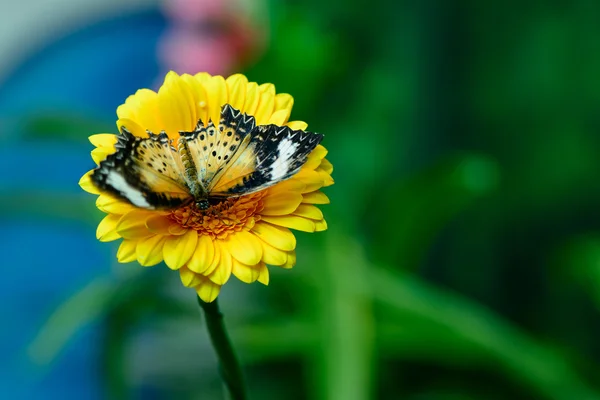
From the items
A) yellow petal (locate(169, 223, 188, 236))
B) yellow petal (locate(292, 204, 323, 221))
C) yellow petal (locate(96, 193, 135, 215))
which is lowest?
yellow petal (locate(96, 193, 135, 215))

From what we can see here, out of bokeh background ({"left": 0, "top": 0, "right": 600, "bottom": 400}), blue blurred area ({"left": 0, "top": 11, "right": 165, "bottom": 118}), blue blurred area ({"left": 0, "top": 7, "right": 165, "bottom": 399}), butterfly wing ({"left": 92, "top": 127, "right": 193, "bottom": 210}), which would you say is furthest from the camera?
blue blurred area ({"left": 0, "top": 11, "right": 165, "bottom": 118})

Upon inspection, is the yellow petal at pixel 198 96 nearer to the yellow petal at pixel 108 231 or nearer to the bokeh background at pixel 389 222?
the yellow petal at pixel 108 231

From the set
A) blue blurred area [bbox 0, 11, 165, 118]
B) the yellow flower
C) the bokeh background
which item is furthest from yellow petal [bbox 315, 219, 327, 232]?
blue blurred area [bbox 0, 11, 165, 118]

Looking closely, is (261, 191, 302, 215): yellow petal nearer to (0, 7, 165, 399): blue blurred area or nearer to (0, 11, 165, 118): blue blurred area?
(0, 7, 165, 399): blue blurred area

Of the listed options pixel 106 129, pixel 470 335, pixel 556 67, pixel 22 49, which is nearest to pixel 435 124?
pixel 556 67

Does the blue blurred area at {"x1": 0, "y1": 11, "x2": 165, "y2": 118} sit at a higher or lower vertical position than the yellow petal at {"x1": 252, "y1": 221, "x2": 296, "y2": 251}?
higher

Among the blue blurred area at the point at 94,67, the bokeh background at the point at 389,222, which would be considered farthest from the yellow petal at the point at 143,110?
the blue blurred area at the point at 94,67

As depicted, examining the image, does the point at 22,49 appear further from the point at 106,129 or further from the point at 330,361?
the point at 330,361
